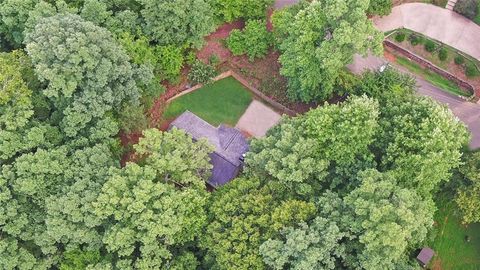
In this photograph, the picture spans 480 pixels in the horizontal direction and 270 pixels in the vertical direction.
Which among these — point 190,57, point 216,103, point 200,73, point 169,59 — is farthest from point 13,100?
point 216,103

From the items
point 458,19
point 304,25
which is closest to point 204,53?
point 304,25

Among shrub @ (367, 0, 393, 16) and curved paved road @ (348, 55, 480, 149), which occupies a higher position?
shrub @ (367, 0, 393, 16)

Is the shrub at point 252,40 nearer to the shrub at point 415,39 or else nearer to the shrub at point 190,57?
the shrub at point 190,57

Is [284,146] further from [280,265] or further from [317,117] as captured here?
[280,265]

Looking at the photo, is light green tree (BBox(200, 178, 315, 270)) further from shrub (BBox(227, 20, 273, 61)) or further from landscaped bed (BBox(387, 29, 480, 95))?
landscaped bed (BBox(387, 29, 480, 95))

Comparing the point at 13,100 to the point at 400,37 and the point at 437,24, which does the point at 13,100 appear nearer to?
the point at 400,37

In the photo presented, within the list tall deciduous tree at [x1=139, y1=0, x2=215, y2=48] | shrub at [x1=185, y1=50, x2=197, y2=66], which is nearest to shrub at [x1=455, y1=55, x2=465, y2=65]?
tall deciduous tree at [x1=139, y1=0, x2=215, y2=48]
